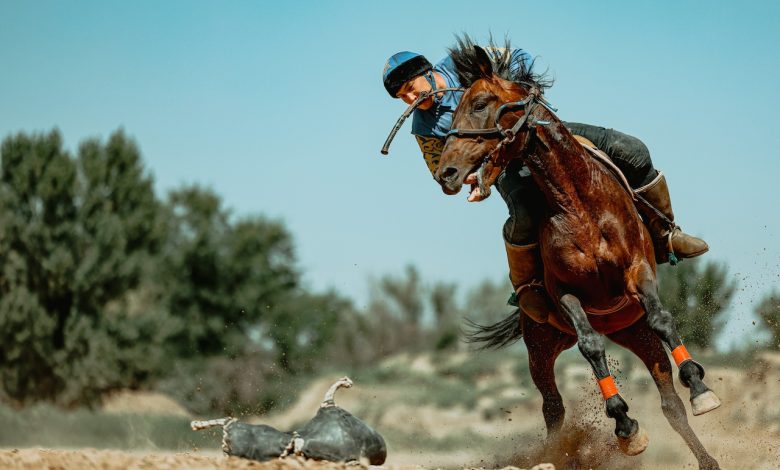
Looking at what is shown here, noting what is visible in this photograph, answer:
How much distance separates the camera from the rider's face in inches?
332

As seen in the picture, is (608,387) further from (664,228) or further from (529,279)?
(664,228)

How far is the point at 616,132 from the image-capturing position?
862 centimetres

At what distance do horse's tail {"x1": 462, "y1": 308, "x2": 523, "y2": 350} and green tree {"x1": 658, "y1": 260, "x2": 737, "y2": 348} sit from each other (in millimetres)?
2795

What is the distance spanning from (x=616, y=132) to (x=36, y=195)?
2835cm

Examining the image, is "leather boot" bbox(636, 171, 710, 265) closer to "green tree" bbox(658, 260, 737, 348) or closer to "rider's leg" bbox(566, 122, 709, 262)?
"rider's leg" bbox(566, 122, 709, 262)

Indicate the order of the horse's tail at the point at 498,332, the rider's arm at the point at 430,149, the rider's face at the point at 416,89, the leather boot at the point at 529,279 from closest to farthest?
the leather boot at the point at 529,279
the rider's face at the point at 416,89
the rider's arm at the point at 430,149
the horse's tail at the point at 498,332

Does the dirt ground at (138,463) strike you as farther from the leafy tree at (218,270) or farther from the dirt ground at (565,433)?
A: the leafy tree at (218,270)

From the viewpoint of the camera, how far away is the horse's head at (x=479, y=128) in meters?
7.18

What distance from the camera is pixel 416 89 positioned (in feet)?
27.7

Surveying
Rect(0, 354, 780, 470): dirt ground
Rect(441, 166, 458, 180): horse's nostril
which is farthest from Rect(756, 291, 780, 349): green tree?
Rect(441, 166, 458, 180): horse's nostril

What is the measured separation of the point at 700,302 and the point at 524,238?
5.94 m

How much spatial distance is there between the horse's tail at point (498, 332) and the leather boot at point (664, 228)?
2.06 metres

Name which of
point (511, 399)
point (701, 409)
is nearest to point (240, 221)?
point (511, 399)

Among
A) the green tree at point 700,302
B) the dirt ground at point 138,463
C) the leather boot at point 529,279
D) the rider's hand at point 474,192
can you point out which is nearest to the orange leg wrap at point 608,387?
the leather boot at point 529,279
